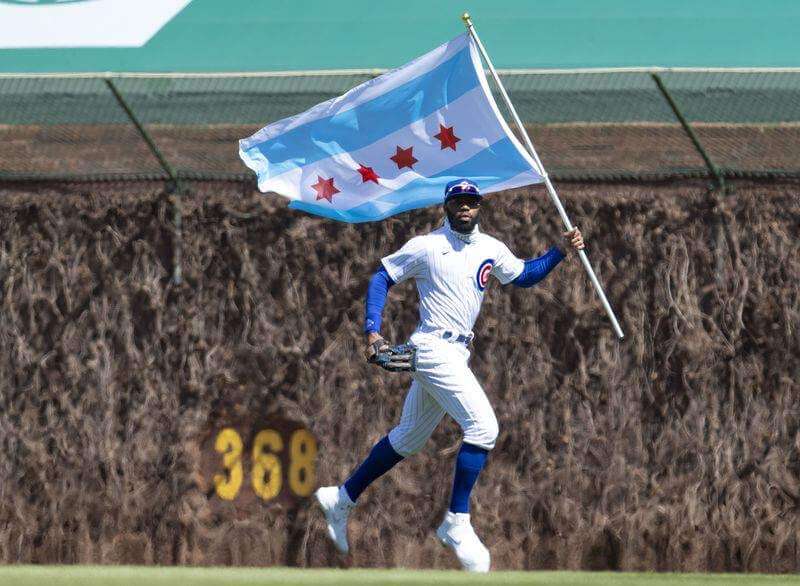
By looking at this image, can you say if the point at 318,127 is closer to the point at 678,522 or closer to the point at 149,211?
the point at 149,211

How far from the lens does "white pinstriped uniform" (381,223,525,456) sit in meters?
8.33

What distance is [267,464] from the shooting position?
1001cm

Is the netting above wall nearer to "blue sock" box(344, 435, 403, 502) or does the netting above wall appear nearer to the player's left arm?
the player's left arm

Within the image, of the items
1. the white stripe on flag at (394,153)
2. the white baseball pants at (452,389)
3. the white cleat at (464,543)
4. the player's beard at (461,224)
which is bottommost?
the white cleat at (464,543)

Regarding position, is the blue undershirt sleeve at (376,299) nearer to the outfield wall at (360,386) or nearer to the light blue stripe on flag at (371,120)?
the light blue stripe on flag at (371,120)

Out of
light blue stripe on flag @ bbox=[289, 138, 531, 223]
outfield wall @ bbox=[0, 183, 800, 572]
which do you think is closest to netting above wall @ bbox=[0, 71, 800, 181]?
outfield wall @ bbox=[0, 183, 800, 572]

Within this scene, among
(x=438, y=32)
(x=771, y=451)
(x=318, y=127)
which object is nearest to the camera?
(x=318, y=127)

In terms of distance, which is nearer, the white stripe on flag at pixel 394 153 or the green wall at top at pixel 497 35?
the white stripe on flag at pixel 394 153

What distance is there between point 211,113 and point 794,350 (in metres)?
4.12

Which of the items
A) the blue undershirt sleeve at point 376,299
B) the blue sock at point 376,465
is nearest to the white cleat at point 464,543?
the blue sock at point 376,465

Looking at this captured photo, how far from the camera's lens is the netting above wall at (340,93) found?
32.0 feet

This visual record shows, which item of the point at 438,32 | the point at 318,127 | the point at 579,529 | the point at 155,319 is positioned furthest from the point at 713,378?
the point at 438,32

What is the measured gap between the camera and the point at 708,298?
9.73m

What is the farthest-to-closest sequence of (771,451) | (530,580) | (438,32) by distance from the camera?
(438,32)
(771,451)
(530,580)
